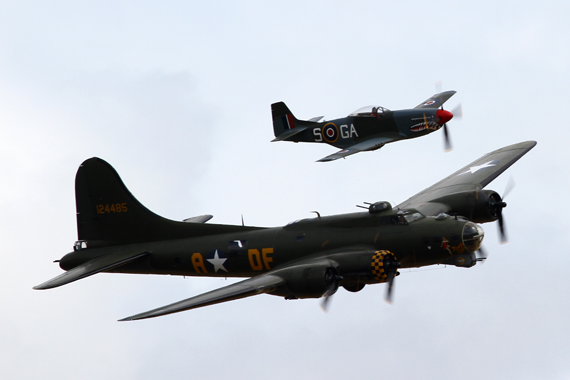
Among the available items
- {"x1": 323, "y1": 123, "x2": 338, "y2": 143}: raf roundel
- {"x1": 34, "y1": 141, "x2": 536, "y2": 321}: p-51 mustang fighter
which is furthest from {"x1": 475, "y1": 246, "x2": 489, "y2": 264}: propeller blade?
{"x1": 323, "y1": 123, "x2": 338, "y2": 143}: raf roundel

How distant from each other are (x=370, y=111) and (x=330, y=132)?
301cm

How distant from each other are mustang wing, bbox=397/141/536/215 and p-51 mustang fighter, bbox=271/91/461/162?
148 inches

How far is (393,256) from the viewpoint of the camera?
29156 mm

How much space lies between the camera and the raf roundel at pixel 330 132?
1863 inches

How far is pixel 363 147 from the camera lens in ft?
147

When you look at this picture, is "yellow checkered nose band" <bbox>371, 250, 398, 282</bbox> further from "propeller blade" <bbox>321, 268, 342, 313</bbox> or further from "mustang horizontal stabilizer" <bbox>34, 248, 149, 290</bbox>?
"mustang horizontal stabilizer" <bbox>34, 248, 149, 290</bbox>

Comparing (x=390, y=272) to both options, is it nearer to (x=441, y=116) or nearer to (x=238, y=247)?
(x=238, y=247)

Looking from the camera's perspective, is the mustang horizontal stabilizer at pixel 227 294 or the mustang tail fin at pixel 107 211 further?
the mustang tail fin at pixel 107 211

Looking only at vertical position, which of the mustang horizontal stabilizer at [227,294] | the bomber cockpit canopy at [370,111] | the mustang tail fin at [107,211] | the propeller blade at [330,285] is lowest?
the propeller blade at [330,285]

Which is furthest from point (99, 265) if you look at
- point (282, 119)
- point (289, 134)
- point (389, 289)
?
point (282, 119)

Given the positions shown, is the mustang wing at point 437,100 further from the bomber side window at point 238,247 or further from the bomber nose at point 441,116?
the bomber side window at point 238,247

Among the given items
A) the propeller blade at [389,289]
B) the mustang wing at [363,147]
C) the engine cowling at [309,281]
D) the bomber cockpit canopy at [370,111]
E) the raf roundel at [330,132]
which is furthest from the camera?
the raf roundel at [330,132]

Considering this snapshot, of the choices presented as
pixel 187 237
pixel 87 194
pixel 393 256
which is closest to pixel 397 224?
pixel 393 256

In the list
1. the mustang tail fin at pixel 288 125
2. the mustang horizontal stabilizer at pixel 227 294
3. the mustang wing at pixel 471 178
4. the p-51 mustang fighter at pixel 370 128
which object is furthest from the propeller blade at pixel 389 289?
the mustang tail fin at pixel 288 125
